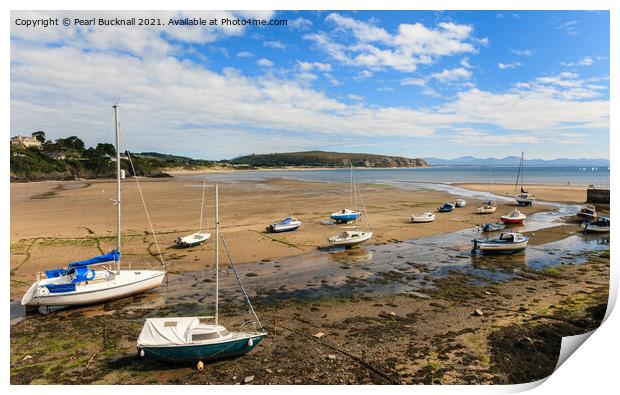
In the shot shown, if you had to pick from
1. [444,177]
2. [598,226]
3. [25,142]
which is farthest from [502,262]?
[444,177]

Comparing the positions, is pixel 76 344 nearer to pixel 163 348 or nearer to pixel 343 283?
pixel 163 348

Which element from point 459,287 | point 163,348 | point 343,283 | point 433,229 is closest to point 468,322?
point 459,287

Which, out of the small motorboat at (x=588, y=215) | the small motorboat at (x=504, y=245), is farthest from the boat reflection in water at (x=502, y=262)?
the small motorboat at (x=588, y=215)

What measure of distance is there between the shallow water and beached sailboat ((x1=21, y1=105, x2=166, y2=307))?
0.42m

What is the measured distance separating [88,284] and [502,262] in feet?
62.7

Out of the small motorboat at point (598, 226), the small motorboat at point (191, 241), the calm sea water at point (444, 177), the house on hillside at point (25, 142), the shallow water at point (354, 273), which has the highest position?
the house on hillside at point (25, 142)

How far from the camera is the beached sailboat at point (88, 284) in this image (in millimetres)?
13250

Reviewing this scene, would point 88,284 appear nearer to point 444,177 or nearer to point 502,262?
point 502,262

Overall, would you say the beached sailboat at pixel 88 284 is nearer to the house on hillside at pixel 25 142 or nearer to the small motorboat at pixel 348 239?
the small motorboat at pixel 348 239

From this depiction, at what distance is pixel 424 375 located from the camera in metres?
9.45

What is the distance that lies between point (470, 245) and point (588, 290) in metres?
8.20

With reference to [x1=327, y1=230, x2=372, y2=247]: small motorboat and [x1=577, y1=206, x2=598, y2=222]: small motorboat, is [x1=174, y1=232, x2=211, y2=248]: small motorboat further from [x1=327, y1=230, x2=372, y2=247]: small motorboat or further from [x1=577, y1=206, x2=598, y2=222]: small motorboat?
[x1=577, y1=206, x2=598, y2=222]: small motorboat

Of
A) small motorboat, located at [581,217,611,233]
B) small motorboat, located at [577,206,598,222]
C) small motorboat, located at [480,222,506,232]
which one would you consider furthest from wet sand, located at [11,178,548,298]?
small motorboat, located at [581,217,611,233]

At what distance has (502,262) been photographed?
1961cm
